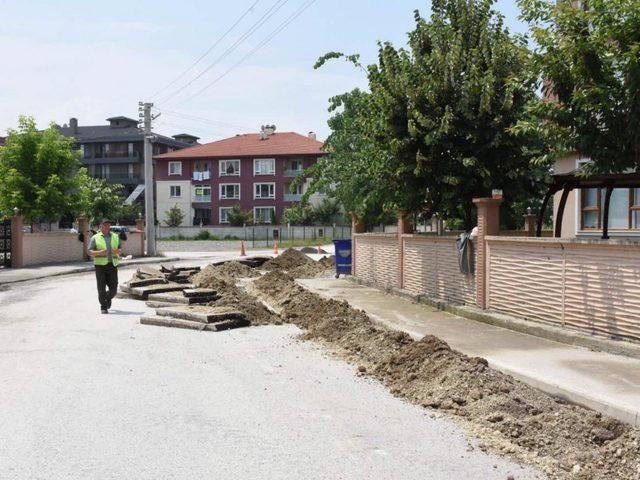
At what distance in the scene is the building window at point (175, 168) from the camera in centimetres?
8294

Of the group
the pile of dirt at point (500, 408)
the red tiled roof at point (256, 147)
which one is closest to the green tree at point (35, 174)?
the pile of dirt at point (500, 408)

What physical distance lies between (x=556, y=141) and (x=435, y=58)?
4.31 m

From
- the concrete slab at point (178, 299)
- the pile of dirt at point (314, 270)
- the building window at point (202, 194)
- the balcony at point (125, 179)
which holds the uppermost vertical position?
the balcony at point (125, 179)

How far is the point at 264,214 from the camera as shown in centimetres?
7988

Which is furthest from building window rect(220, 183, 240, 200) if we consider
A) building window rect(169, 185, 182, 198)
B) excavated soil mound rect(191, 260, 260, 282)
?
excavated soil mound rect(191, 260, 260, 282)

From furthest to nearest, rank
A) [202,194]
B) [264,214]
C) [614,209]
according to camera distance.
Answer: [202,194] → [264,214] → [614,209]

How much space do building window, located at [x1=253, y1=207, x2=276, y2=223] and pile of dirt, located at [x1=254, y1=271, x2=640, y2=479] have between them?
6812 cm

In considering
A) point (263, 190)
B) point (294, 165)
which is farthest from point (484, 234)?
point (263, 190)

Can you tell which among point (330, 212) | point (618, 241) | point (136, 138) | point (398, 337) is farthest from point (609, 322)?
point (136, 138)

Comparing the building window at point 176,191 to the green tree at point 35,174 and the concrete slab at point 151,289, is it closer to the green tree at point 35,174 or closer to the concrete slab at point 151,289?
the green tree at point 35,174

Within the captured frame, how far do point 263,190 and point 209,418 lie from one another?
7374 centimetres

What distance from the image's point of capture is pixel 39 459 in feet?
17.9

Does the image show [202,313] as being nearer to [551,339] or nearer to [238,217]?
[551,339]

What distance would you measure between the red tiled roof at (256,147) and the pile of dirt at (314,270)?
1952 inches
